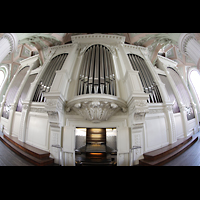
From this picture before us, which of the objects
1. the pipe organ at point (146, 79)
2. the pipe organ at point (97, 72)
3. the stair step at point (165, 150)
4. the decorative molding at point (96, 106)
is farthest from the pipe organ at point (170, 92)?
the pipe organ at point (97, 72)

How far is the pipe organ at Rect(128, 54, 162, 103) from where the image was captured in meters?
1.18

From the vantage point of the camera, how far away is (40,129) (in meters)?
0.98

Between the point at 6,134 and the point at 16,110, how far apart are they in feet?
0.89

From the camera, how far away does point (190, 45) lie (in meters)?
1.06

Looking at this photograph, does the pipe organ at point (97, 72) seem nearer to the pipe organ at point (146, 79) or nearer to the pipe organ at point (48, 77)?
the pipe organ at point (48, 77)

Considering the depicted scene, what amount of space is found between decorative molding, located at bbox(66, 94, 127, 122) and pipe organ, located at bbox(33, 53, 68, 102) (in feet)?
1.18

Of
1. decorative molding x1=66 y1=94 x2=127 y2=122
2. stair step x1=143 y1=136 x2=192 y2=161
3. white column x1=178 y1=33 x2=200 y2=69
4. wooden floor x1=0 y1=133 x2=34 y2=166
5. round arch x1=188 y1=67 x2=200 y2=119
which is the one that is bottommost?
wooden floor x1=0 y1=133 x2=34 y2=166

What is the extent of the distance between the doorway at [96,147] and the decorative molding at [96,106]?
5.8 inches

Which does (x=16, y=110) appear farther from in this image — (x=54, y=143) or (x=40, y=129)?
(x=54, y=143)

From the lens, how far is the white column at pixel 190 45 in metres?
1.02

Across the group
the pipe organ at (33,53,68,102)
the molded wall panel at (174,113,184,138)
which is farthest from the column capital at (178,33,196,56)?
the pipe organ at (33,53,68,102)

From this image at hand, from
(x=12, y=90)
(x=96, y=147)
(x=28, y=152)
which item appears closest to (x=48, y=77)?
(x=12, y=90)

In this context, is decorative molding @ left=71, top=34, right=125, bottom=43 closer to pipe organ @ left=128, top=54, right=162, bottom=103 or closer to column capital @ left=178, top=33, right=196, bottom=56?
pipe organ @ left=128, top=54, right=162, bottom=103
